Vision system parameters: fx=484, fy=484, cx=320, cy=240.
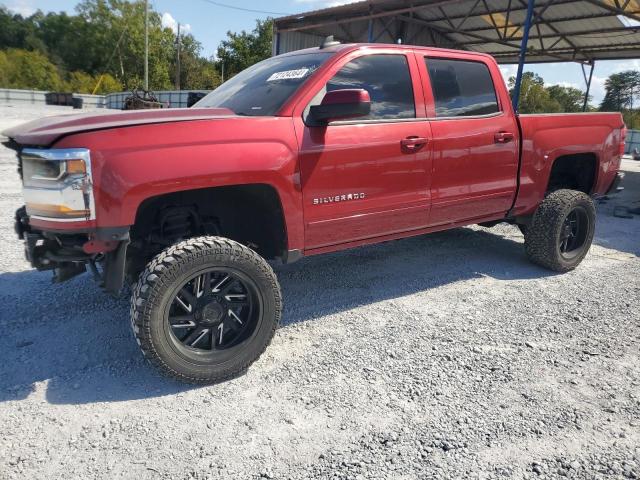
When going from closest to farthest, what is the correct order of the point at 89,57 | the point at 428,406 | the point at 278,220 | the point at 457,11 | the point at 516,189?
the point at 428,406, the point at 278,220, the point at 516,189, the point at 457,11, the point at 89,57

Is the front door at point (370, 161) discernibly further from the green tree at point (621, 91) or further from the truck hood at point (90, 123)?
the green tree at point (621, 91)

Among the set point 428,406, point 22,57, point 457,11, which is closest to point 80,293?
point 428,406

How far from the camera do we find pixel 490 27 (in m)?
16.9

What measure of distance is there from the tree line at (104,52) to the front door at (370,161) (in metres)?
46.8

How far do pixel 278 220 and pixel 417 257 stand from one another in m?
2.46

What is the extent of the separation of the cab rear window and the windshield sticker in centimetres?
107

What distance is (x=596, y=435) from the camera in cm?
245

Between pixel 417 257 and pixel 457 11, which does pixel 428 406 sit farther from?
pixel 457 11

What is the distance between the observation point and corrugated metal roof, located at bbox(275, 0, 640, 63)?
14148mm

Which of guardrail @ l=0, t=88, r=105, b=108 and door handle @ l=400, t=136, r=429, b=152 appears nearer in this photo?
door handle @ l=400, t=136, r=429, b=152

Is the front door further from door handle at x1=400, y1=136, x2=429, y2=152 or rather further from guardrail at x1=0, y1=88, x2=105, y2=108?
guardrail at x1=0, y1=88, x2=105, y2=108

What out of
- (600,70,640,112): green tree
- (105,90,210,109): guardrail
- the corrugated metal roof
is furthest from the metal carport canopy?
(600,70,640,112): green tree

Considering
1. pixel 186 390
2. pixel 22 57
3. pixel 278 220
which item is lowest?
pixel 186 390

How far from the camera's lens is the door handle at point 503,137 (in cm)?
409
